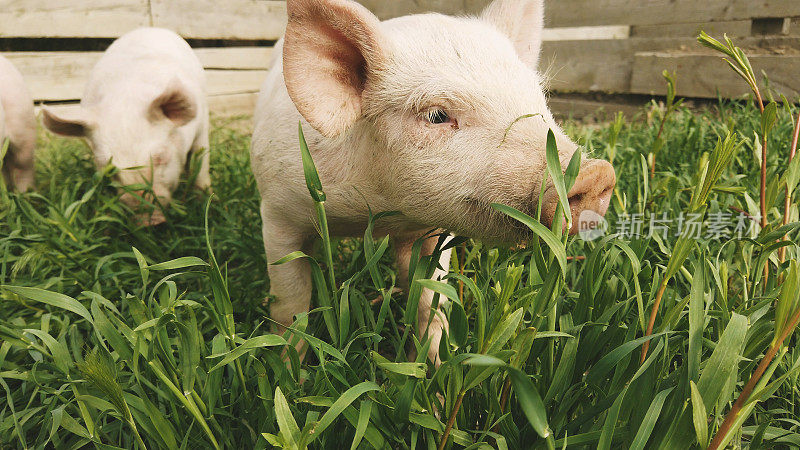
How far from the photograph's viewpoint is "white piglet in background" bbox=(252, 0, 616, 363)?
1.38 metres

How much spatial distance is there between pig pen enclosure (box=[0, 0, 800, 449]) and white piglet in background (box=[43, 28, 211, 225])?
182mm

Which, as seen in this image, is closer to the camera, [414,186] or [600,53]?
[414,186]

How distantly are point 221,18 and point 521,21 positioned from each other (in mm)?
4596

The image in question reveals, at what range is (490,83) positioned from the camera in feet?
4.83

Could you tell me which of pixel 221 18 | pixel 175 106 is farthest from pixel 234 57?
pixel 175 106

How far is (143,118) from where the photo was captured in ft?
10.7

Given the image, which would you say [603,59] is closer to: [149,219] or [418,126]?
[149,219]

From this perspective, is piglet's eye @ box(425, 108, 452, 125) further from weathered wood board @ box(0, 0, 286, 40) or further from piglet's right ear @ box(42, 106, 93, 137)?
weathered wood board @ box(0, 0, 286, 40)

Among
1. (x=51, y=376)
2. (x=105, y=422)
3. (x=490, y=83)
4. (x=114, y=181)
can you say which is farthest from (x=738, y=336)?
(x=114, y=181)

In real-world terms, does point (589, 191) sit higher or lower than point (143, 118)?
higher

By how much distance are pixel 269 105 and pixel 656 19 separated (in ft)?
13.0

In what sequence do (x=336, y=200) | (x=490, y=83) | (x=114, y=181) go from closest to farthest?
(x=490, y=83)
(x=336, y=200)
(x=114, y=181)

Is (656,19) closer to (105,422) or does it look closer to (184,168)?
(184,168)

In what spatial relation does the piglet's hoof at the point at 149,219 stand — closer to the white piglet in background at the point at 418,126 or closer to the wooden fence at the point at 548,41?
the white piglet in background at the point at 418,126
